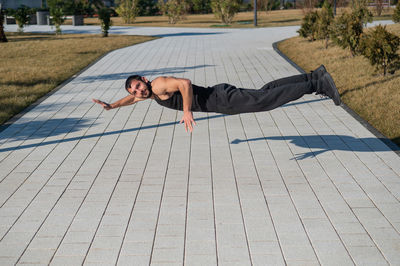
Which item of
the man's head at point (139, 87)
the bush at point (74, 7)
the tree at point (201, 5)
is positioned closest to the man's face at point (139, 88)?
the man's head at point (139, 87)

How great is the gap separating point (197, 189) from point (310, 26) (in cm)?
1581

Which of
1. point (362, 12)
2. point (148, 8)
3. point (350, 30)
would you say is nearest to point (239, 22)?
point (148, 8)

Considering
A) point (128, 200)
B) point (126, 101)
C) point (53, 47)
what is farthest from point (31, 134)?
point (53, 47)

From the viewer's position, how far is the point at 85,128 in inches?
331

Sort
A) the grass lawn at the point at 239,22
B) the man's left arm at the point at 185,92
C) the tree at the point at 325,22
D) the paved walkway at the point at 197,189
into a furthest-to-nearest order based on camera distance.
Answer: the grass lawn at the point at 239,22 < the tree at the point at 325,22 < the man's left arm at the point at 185,92 < the paved walkway at the point at 197,189

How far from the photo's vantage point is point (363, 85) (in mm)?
11359

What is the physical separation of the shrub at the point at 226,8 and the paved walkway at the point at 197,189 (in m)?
26.3

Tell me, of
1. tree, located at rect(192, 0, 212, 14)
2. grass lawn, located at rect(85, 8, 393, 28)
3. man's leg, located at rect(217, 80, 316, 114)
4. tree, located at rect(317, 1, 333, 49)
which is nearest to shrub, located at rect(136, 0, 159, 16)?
tree, located at rect(192, 0, 212, 14)

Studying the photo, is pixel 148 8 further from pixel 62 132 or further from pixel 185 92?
pixel 185 92

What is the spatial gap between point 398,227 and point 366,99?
5.88 metres

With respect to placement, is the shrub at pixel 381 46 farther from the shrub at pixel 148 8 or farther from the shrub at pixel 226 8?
the shrub at pixel 148 8

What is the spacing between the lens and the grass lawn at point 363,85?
8.68 m

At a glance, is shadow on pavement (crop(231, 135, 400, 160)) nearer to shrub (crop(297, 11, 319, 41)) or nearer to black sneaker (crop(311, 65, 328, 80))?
black sneaker (crop(311, 65, 328, 80))

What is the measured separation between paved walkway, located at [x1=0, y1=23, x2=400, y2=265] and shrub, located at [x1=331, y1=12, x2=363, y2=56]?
5.41m
